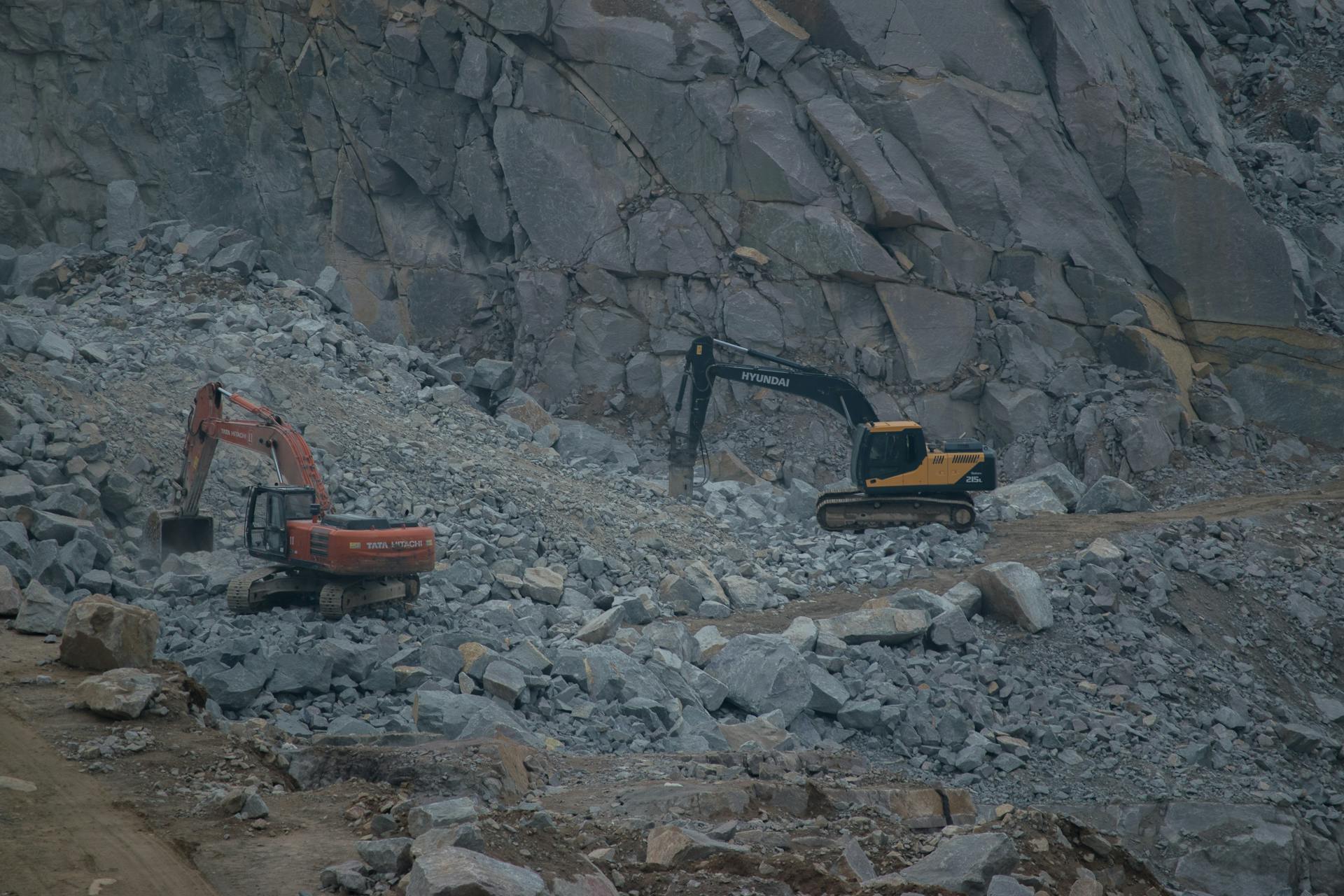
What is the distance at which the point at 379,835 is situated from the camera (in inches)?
226

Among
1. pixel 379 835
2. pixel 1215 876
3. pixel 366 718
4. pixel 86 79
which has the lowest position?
pixel 1215 876

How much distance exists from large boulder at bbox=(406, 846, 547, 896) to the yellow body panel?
39.4 feet

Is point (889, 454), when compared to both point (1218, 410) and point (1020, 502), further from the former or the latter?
point (1218, 410)

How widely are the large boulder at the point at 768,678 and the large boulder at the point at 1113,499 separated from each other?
8.45 metres

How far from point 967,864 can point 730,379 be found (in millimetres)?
11649

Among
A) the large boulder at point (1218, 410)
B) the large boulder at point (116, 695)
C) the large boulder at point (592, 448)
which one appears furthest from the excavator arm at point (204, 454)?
the large boulder at point (1218, 410)

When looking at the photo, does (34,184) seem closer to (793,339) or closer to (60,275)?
(60,275)

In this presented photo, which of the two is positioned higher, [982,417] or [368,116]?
[368,116]

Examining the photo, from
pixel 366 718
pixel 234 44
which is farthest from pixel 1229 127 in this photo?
pixel 366 718

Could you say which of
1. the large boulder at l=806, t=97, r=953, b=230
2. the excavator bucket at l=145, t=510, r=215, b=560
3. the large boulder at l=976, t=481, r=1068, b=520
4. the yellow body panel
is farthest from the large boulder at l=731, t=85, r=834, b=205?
the excavator bucket at l=145, t=510, r=215, b=560

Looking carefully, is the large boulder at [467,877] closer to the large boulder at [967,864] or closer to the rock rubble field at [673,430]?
the rock rubble field at [673,430]

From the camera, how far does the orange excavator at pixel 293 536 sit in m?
10.7

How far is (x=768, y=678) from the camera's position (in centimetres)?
1063

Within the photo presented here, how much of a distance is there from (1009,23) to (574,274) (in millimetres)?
9510
